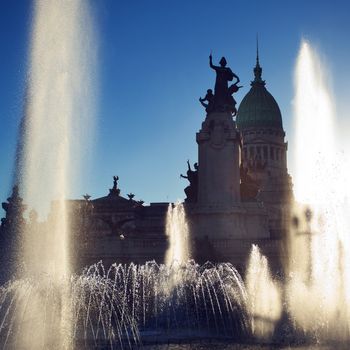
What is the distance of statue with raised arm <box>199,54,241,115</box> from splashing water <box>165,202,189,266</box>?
7444 millimetres

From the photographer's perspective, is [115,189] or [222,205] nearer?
[222,205]

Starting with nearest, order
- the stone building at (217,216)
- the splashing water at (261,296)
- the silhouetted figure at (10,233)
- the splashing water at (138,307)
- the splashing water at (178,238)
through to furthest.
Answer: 1. the splashing water at (138,307)
2. the splashing water at (261,296)
3. the stone building at (217,216)
4. the splashing water at (178,238)
5. the silhouetted figure at (10,233)

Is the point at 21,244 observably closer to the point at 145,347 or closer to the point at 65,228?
the point at 65,228

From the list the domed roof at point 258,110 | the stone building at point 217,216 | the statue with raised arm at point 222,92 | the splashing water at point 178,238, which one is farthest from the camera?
the domed roof at point 258,110

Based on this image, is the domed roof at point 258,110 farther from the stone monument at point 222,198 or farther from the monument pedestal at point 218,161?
the monument pedestal at point 218,161

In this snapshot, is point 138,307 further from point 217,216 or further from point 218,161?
point 218,161

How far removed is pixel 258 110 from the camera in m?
97.3

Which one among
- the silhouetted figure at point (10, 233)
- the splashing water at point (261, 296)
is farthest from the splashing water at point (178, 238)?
the silhouetted figure at point (10, 233)

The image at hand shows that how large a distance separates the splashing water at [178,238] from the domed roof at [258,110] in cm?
6099

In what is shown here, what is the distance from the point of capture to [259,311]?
23406 millimetres

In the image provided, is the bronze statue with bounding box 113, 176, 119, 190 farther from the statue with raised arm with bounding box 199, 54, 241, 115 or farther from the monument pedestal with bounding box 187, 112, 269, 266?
the monument pedestal with bounding box 187, 112, 269, 266

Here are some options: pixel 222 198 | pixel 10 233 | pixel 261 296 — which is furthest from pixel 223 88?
pixel 10 233

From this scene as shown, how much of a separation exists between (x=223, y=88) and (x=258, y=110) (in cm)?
6062

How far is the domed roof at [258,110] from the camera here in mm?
96438
